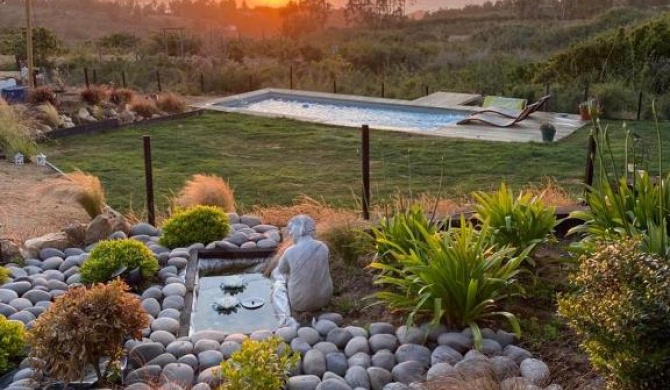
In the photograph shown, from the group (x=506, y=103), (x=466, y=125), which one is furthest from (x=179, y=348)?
(x=506, y=103)

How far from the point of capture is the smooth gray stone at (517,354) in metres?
3.32

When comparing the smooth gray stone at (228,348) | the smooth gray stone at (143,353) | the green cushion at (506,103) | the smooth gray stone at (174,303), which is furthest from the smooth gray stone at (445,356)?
the green cushion at (506,103)

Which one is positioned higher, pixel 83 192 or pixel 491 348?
pixel 83 192

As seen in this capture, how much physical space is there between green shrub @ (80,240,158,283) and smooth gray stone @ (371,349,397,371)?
5.75 feet

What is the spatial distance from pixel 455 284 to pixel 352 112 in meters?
11.2

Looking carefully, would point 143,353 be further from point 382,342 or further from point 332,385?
point 382,342

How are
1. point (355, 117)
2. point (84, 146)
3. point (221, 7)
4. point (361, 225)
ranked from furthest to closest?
point (221, 7) → point (355, 117) → point (84, 146) → point (361, 225)

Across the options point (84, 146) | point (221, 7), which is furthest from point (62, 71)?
point (221, 7)

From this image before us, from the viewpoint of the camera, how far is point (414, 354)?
3400 mm

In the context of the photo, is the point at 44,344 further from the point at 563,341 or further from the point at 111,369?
the point at 563,341

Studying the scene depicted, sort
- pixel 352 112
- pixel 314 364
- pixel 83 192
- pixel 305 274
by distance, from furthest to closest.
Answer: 1. pixel 352 112
2. pixel 83 192
3. pixel 305 274
4. pixel 314 364

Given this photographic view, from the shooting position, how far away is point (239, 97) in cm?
1550

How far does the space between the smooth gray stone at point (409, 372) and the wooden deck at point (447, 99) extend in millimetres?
11234

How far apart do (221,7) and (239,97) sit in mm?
40565
